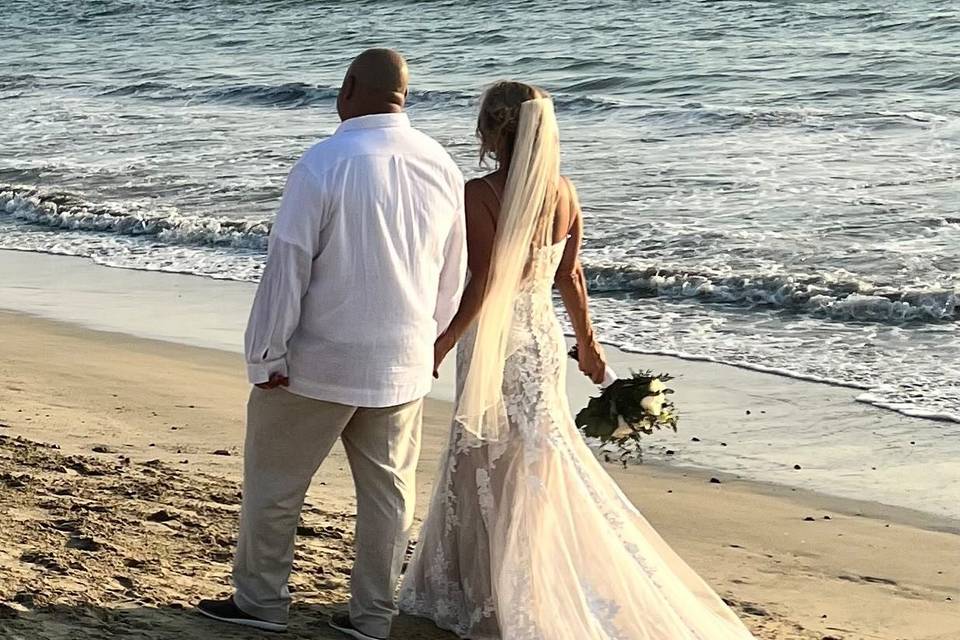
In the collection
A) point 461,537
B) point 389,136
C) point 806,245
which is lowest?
point 806,245

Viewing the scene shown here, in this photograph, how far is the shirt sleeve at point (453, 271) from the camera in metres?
3.88

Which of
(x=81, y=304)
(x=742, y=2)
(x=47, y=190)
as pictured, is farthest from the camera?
(x=742, y=2)

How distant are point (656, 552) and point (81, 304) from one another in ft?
22.9

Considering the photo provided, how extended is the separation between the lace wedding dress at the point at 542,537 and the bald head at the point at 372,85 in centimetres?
73

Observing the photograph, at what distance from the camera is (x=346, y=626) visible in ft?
13.6

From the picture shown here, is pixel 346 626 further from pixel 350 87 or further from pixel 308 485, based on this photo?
pixel 350 87

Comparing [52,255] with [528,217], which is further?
[52,255]

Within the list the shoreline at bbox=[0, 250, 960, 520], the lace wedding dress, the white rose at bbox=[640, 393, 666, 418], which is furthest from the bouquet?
the shoreline at bbox=[0, 250, 960, 520]

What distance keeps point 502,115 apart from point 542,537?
3.93ft

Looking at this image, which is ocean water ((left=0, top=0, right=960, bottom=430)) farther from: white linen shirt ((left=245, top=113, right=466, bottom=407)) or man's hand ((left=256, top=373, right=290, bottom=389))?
man's hand ((left=256, top=373, right=290, bottom=389))

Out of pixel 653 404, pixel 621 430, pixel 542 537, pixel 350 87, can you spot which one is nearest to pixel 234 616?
pixel 542 537

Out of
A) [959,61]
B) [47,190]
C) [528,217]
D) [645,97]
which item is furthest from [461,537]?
[959,61]

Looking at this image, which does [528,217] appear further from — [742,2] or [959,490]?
[742,2]

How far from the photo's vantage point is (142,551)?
4.69 m
